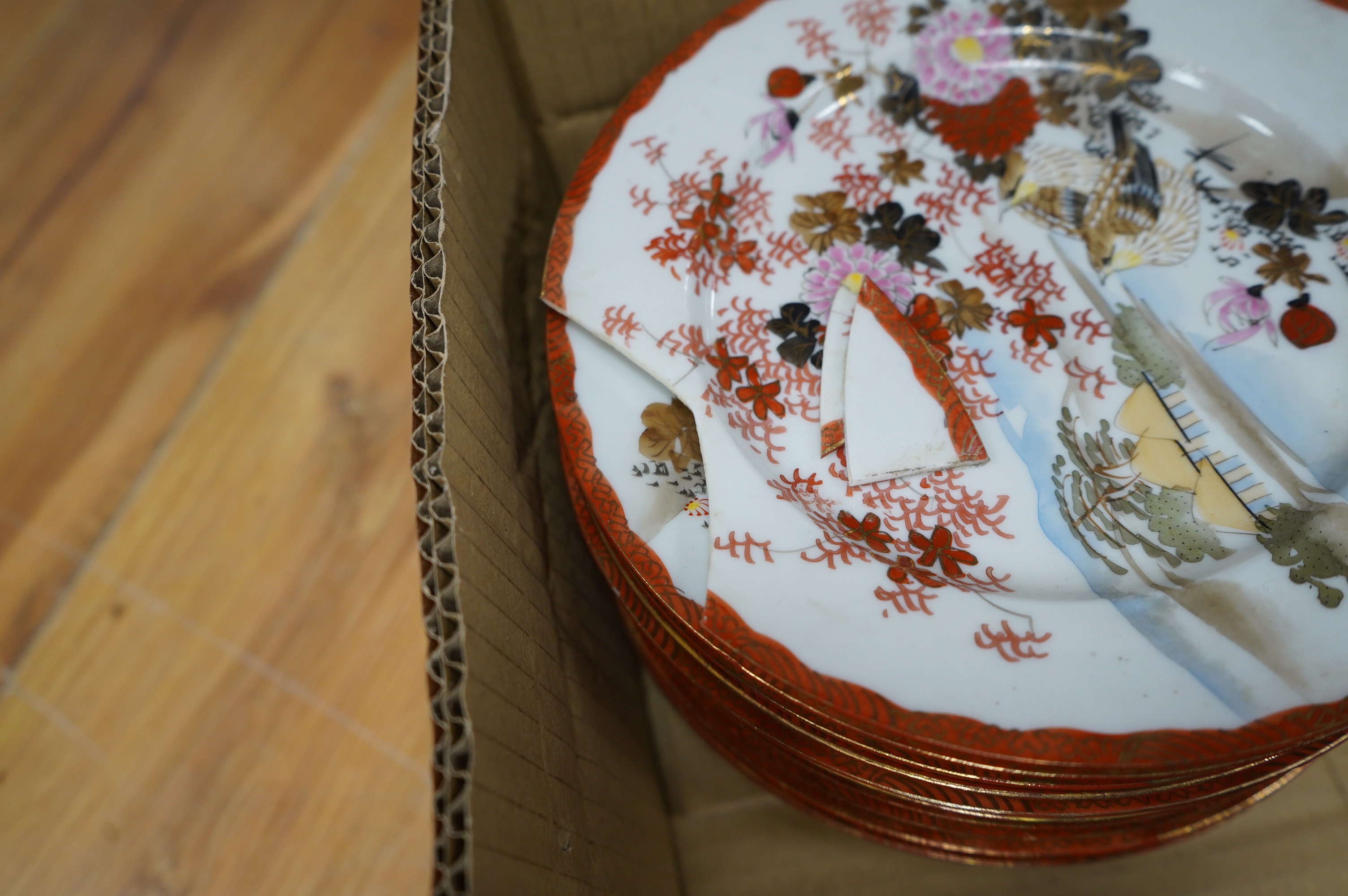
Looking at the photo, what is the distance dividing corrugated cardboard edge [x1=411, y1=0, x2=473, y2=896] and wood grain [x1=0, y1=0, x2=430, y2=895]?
325 millimetres

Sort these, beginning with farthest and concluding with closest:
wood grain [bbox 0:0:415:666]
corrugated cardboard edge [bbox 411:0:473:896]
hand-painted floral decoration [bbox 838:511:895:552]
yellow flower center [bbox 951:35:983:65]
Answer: wood grain [bbox 0:0:415:666] < yellow flower center [bbox 951:35:983:65] < hand-painted floral decoration [bbox 838:511:895:552] < corrugated cardboard edge [bbox 411:0:473:896]

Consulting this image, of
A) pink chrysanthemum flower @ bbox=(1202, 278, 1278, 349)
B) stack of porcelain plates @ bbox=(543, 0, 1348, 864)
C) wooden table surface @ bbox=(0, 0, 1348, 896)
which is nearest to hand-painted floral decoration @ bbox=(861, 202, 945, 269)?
stack of porcelain plates @ bbox=(543, 0, 1348, 864)

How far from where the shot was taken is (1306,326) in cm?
40

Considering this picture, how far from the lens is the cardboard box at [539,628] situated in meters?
0.29

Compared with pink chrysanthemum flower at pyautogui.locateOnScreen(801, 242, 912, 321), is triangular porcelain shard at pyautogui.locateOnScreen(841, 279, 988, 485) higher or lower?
lower

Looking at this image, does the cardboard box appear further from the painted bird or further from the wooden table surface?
the painted bird

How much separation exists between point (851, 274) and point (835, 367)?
0.19 feet

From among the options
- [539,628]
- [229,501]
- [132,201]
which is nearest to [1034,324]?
[539,628]

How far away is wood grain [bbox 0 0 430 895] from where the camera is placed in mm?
559

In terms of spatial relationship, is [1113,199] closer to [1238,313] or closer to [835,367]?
[1238,313]

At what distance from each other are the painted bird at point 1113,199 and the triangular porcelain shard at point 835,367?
12 centimetres

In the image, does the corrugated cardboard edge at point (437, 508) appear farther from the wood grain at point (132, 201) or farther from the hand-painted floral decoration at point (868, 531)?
the wood grain at point (132, 201)

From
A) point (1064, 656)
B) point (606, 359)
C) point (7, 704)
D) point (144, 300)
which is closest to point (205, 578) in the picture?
point (7, 704)

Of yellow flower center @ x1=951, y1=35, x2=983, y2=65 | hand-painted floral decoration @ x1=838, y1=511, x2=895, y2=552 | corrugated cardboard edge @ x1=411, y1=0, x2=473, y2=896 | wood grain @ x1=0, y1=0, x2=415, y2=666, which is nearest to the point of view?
corrugated cardboard edge @ x1=411, y1=0, x2=473, y2=896
